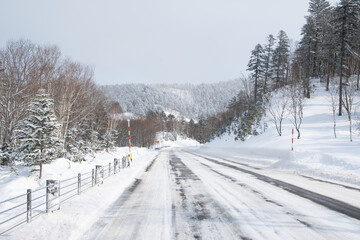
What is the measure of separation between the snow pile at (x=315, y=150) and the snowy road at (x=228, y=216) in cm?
490

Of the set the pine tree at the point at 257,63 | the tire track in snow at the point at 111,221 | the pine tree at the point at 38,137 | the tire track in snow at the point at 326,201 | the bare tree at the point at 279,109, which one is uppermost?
the pine tree at the point at 257,63

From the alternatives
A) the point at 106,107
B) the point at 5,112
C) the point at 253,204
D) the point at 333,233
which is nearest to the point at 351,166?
the point at 253,204

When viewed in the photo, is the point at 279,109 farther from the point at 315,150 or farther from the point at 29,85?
the point at 29,85

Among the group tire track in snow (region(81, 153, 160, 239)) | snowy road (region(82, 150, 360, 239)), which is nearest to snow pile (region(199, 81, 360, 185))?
snowy road (region(82, 150, 360, 239))

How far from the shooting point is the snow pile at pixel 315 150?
13.2 meters

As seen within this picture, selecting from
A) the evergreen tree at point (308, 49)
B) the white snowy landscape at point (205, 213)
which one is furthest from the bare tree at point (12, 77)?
the evergreen tree at point (308, 49)

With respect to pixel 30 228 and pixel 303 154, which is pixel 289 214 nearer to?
pixel 30 228

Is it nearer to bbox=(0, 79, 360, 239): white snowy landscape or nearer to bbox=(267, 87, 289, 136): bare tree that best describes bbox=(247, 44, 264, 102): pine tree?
bbox=(267, 87, 289, 136): bare tree

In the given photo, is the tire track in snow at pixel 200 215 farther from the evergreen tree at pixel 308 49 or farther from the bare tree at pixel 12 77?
the evergreen tree at pixel 308 49

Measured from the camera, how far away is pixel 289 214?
6094 mm

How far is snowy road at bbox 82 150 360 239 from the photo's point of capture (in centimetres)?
494

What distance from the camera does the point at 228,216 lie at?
6.04 m

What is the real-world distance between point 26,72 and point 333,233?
79.2ft

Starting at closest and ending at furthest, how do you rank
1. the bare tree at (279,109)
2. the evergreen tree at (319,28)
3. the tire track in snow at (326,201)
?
the tire track in snow at (326,201) → the bare tree at (279,109) → the evergreen tree at (319,28)
